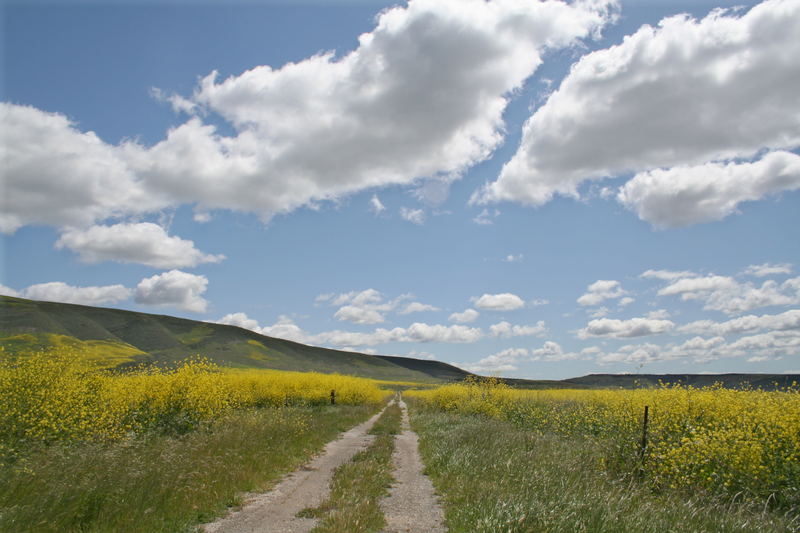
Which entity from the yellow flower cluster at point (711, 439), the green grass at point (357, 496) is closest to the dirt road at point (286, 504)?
the green grass at point (357, 496)

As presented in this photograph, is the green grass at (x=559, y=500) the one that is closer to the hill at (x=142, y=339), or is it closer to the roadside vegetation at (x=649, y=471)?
the roadside vegetation at (x=649, y=471)

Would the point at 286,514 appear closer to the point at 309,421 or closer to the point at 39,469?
the point at 39,469

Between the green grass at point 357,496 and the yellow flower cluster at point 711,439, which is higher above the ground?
the yellow flower cluster at point 711,439

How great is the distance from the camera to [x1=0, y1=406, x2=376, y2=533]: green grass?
7.66 m

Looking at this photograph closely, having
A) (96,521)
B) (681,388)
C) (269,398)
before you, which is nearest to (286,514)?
(96,521)

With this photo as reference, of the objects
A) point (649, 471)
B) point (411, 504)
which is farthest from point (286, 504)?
point (649, 471)

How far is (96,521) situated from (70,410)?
22.6 feet

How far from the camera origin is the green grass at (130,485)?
7660 mm

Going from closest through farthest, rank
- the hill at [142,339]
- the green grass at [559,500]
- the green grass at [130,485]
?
the green grass at [559,500]
the green grass at [130,485]
the hill at [142,339]

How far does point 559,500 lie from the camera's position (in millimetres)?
7844

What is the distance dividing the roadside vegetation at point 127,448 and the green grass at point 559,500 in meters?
4.91

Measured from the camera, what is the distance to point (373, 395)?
52.6m

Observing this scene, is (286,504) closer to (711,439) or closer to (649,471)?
(649,471)

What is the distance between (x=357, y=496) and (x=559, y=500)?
4325 millimetres
